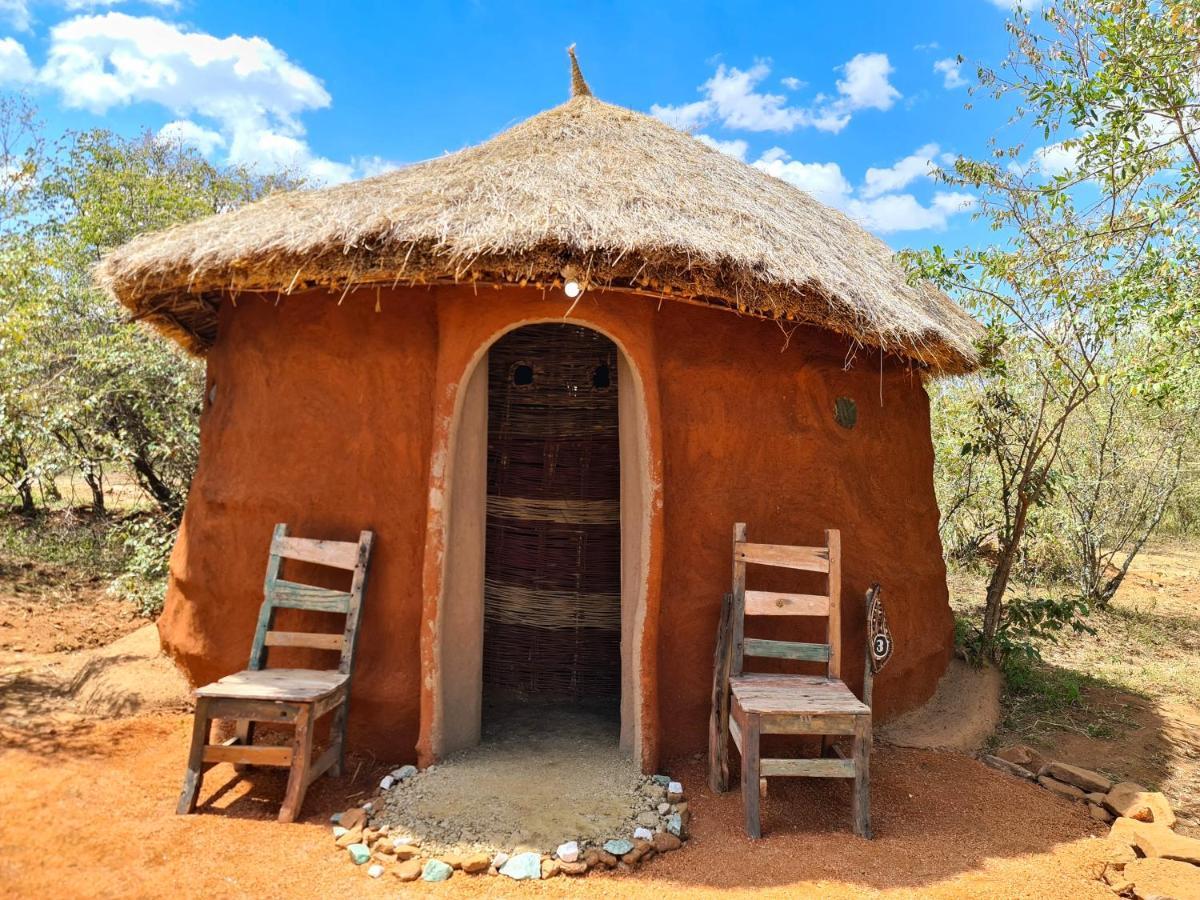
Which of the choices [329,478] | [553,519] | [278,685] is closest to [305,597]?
[278,685]

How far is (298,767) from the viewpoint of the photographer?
317 centimetres

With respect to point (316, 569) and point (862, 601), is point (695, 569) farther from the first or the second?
point (316, 569)

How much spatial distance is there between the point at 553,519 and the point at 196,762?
90.4 inches

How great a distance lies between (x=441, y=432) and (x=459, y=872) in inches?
71.8

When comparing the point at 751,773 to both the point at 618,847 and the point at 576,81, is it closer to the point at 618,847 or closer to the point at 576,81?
the point at 618,847

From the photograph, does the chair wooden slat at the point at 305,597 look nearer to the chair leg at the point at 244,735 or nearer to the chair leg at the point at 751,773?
the chair leg at the point at 244,735

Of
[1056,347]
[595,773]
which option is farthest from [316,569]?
[1056,347]

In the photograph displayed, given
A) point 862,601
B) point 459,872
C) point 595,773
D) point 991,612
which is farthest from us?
point 991,612

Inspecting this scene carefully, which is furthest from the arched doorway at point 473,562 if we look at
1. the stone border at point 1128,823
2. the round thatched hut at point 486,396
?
the stone border at point 1128,823

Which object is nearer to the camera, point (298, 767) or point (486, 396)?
point (298, 767)

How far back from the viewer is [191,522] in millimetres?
4176

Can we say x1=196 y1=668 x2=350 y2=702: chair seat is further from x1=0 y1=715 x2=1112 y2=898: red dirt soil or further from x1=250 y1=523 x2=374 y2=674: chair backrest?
x1=0 y1=715 x2=1112 y2=898: red dirt soil

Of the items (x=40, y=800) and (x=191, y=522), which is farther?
(x=191, y=522)

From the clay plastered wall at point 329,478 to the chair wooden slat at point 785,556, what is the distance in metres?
1.57
